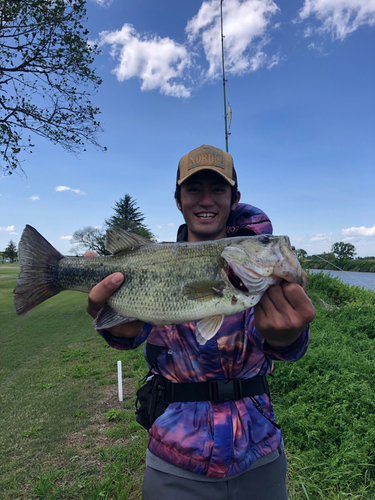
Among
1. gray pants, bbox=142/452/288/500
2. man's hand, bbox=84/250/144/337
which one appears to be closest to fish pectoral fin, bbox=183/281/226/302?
man's hand, bbox=84/250/144/337

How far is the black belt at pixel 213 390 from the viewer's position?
2264mm

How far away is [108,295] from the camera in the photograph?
102 inches

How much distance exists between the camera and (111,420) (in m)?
5.77

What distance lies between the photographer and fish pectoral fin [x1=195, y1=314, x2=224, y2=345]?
2238 mm

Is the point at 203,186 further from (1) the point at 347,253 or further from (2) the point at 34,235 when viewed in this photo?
(1) the point at 347,253

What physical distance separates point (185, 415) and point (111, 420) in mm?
4333

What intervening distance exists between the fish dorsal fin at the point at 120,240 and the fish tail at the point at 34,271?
0.53 metres

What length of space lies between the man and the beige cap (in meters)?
1.31

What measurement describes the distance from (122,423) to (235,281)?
4765 mm

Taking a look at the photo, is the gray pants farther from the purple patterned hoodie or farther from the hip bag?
the hip bag

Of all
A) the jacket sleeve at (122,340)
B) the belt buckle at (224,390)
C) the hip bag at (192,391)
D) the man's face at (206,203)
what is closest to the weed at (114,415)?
the hip bag at (192,391)

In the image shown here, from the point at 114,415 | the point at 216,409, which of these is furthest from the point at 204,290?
the point at 114,415

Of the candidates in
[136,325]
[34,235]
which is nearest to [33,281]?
[34,235]

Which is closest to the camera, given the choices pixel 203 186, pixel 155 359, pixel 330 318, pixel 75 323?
pixel 155 359
